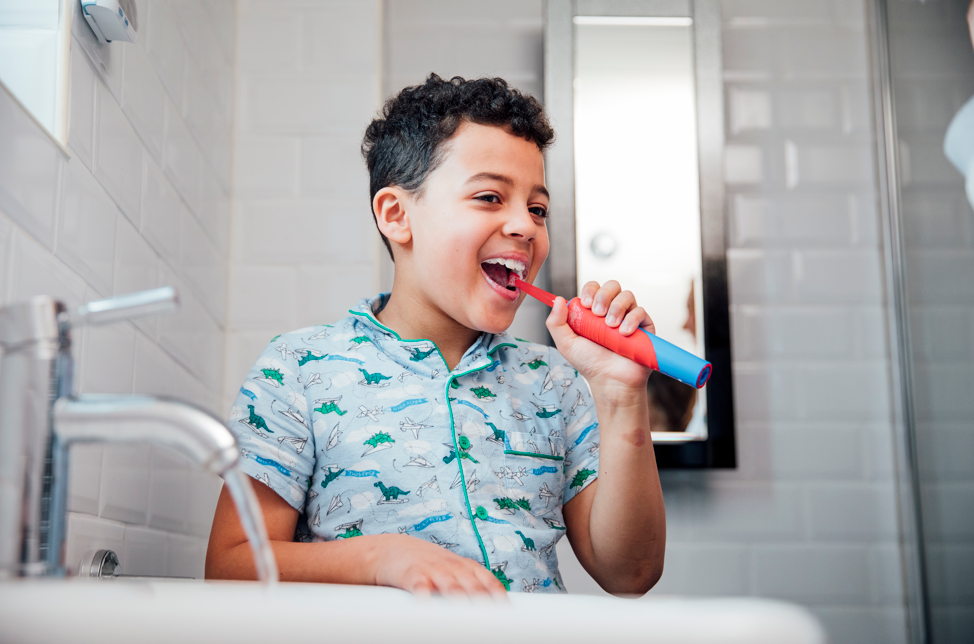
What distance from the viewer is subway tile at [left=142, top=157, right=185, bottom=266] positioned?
1048 millimetres

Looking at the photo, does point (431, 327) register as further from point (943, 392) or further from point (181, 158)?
point (943, 392)

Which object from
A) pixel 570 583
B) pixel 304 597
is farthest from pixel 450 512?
pixel 570 583

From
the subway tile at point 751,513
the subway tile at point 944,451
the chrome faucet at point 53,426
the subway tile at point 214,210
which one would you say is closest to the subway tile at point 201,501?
the subway tile at point 214,210

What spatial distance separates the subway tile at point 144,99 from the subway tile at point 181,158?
0.08 ft

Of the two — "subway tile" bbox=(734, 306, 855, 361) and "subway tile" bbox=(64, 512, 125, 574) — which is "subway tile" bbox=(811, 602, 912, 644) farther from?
"subway tile" bbox=(64, 512, 125, 574)

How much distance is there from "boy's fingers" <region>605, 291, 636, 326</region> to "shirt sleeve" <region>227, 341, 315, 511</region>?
→ 368 mm

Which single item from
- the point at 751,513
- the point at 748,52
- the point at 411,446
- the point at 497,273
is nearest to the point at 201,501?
the point at 411,446

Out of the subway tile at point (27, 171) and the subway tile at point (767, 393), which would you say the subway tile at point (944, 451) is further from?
the subway tile at point (27, 171)

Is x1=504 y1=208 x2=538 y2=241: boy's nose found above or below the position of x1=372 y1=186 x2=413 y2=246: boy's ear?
below

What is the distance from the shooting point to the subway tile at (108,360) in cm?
84

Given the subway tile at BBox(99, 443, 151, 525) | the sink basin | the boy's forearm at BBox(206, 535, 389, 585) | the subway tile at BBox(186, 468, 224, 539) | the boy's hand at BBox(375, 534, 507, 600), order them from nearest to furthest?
1. the sink basin
2. the boy's hand at BBox(375, 534, 507, 600)
3. the boy's forearm at BBox(206, 535, 389, 585)
4. the subway tile at BBox(99, 443, 151, 525)
5. the subway tile at BBox(186, 468, 224, 539)

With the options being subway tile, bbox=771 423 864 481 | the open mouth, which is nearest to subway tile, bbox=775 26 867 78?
subway tile, bbox=771 423 864 481

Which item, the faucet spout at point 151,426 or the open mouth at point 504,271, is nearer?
the faucet spout at point 151,426

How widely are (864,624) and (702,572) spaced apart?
315 mm
